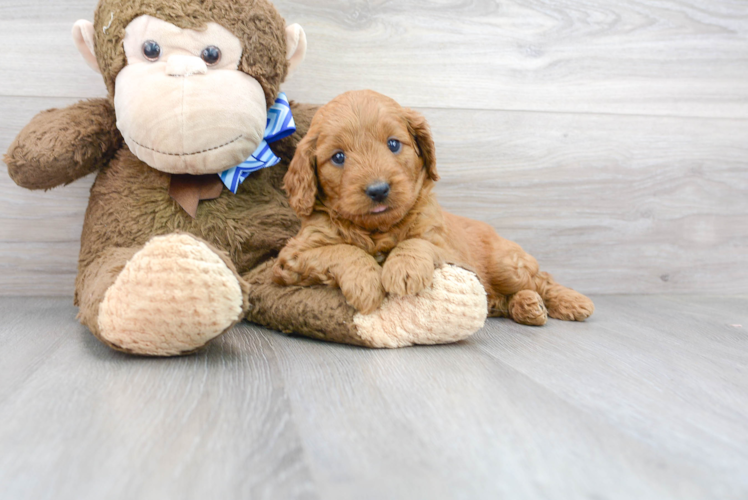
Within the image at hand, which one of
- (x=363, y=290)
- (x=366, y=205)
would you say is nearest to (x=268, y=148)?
(x=366, y=205)

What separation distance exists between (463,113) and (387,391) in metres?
1.21

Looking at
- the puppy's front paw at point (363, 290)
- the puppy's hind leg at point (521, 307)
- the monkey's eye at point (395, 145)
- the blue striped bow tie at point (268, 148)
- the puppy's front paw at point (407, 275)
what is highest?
the monkey's eye at point (395, 145)

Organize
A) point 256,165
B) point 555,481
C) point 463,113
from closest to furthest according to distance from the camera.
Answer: point 555,481 < point 256,165 < point 463,113

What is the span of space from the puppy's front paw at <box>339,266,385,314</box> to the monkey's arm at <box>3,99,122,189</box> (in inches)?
30.2

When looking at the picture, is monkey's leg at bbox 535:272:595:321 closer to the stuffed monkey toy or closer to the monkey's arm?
the stuffed monkey toy

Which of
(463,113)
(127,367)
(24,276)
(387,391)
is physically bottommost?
(24,276)

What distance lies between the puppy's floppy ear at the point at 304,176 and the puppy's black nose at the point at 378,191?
6.5 inches

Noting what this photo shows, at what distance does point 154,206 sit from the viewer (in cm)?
142

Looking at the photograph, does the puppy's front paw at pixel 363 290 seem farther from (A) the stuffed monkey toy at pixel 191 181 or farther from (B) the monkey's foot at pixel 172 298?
(B) the monkey's foot at pixel 172 298

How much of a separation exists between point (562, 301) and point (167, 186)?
45.7 inches

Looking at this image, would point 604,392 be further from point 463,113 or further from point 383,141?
point 463,113

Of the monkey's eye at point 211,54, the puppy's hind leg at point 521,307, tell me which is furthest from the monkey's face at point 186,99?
the puppy's hind leg at point 521,307

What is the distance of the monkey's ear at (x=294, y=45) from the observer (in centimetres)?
146

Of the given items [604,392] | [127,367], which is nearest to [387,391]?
[604,392]
